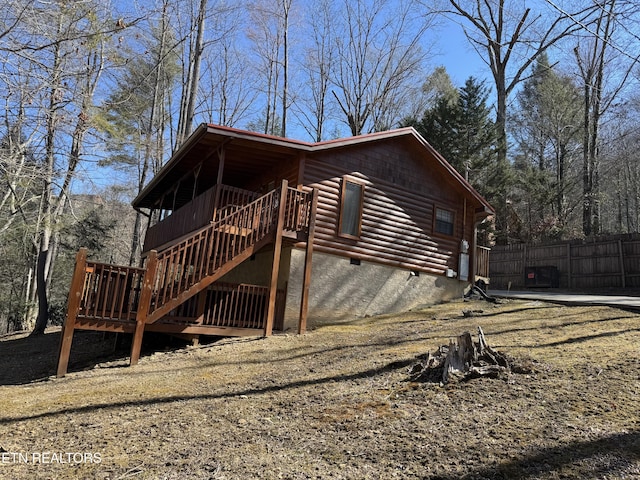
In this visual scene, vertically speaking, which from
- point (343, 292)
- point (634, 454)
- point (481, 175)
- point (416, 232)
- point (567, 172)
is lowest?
point (634, 454)

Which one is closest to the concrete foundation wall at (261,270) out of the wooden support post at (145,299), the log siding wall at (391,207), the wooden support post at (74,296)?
the log siding wall at (391,207)

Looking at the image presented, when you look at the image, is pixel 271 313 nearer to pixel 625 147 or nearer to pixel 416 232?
pixel 416 232

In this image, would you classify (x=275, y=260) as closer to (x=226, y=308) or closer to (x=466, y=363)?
(x=226, y=308)

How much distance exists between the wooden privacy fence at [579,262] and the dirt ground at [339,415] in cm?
1131

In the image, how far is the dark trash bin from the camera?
786 inches

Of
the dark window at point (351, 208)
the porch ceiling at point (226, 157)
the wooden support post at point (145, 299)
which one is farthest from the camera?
the dark window at point (351, 208)

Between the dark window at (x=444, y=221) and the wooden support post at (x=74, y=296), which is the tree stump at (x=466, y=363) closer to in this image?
the wooden support post at (x=74, y=296)

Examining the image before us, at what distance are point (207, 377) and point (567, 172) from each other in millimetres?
30752

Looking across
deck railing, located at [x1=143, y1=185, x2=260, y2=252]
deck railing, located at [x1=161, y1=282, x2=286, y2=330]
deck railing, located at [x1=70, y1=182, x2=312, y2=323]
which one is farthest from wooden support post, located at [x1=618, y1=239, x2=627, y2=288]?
deck railing, located at [x1=161, y1=282, x2=286, y2=330]

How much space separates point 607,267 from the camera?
18.3 metres

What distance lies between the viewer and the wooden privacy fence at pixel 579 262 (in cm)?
1766

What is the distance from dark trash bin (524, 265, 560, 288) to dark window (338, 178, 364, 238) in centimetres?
1263

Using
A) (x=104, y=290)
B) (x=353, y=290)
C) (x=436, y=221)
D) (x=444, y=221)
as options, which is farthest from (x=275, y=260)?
(x=444, y=221)

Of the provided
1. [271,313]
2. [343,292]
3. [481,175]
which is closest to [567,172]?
[481,175]
